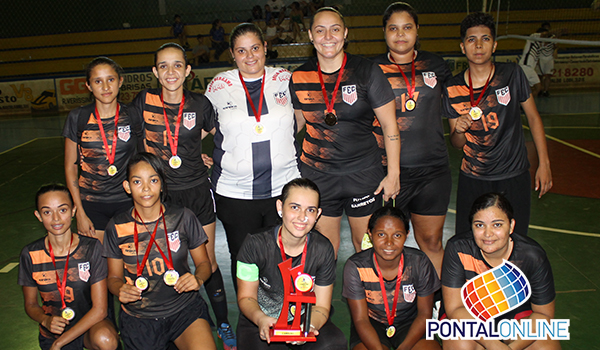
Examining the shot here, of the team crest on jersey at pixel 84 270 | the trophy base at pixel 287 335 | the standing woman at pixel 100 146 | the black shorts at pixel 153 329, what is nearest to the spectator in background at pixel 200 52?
the standing woman at pixel 100 146

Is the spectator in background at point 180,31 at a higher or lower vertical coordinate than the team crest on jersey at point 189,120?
higher

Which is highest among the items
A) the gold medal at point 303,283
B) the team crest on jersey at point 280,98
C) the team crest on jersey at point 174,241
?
the team crest on jersey at point 280,98

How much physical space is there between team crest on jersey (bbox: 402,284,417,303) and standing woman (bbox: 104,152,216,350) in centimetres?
127

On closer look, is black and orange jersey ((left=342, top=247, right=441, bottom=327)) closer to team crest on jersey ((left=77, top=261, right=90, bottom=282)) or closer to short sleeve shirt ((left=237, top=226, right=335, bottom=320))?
short sleeve shirt ((left=237, top=226, right=335, bottom=320))

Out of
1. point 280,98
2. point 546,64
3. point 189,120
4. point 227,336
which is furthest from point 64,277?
point 546,64

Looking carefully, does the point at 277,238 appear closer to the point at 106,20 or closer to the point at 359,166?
the point at 359,166

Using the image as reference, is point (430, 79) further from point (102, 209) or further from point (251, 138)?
point (102, 209)

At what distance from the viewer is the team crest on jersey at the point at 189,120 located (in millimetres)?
3525

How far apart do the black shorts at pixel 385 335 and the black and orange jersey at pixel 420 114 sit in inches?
44.8

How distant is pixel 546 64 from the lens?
1362cm

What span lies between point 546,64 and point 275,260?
43.4 ft

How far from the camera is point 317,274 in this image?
10.0 ft

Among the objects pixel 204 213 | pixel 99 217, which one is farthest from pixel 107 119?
pixel 204 213

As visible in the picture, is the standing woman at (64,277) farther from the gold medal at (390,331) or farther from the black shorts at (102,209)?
the gold medal at (390,331)
